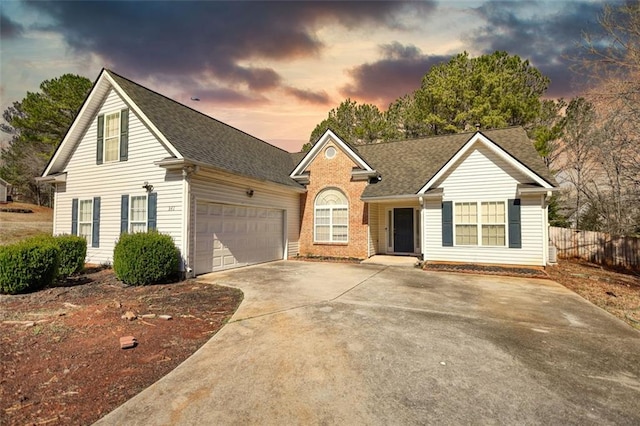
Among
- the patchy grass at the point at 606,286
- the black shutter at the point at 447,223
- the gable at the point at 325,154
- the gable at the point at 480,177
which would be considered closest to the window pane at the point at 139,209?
the gable at the point at 325,154

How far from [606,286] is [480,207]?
14.8ft

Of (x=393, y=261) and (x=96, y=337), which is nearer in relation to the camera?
(x=96, y=337)

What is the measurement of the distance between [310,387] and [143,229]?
32.3ft

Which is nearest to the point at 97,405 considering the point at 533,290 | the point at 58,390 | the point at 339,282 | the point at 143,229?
the point at 58,390

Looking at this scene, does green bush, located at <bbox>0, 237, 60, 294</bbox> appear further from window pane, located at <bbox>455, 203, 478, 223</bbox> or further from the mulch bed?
window pane, located at <bbox>455, 203, 478, 223</bbox>

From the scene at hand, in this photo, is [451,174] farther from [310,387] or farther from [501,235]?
[310,387]

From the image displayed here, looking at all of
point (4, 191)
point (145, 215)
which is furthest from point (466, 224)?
→ point (4, 191)

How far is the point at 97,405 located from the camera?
3.17 metres

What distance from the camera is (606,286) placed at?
30.9 feet

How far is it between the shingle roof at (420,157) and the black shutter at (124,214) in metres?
10.2

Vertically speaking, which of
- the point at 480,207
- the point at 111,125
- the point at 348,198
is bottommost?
the point at 480,207

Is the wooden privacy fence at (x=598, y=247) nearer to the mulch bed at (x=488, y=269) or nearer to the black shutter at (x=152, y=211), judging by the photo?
the mulch bed at (x=488, y=269)

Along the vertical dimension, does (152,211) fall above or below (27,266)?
above

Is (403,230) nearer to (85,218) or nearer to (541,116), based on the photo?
(85,218)
